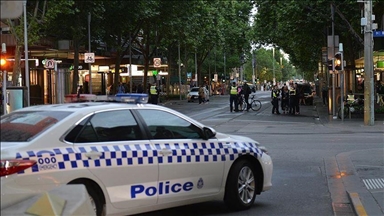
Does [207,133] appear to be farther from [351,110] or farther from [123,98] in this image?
[351,110]

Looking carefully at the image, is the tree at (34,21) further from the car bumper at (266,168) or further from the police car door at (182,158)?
the police car door at (182,158)

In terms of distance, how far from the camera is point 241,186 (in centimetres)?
823

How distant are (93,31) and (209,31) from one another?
18926mm

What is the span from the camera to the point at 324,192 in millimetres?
9648

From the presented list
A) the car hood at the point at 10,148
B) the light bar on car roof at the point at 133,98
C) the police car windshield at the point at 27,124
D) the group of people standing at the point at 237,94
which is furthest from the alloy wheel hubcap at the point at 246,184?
the group of people standing at the point at 237,94

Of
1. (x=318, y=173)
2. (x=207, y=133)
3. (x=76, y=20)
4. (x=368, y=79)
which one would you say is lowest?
(x=318, y=173)

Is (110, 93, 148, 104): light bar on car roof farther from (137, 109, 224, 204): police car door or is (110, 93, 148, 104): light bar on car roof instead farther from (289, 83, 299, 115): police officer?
(289, 83, 299, 115): police officer

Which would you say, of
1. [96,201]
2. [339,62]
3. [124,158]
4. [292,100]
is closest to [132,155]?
[124,158]

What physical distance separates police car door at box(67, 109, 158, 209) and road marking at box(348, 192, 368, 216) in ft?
8.55

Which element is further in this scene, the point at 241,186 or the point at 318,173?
the point at 318,173

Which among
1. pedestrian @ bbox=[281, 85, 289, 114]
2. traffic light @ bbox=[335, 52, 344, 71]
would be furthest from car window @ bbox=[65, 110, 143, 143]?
pedestrian @ bbox=[281, 85, 289, 114]

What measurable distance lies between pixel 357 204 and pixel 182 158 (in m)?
2.51

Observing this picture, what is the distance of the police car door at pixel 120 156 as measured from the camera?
21.9ft

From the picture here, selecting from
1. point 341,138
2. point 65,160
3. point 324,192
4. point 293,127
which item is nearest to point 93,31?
point 293,127
